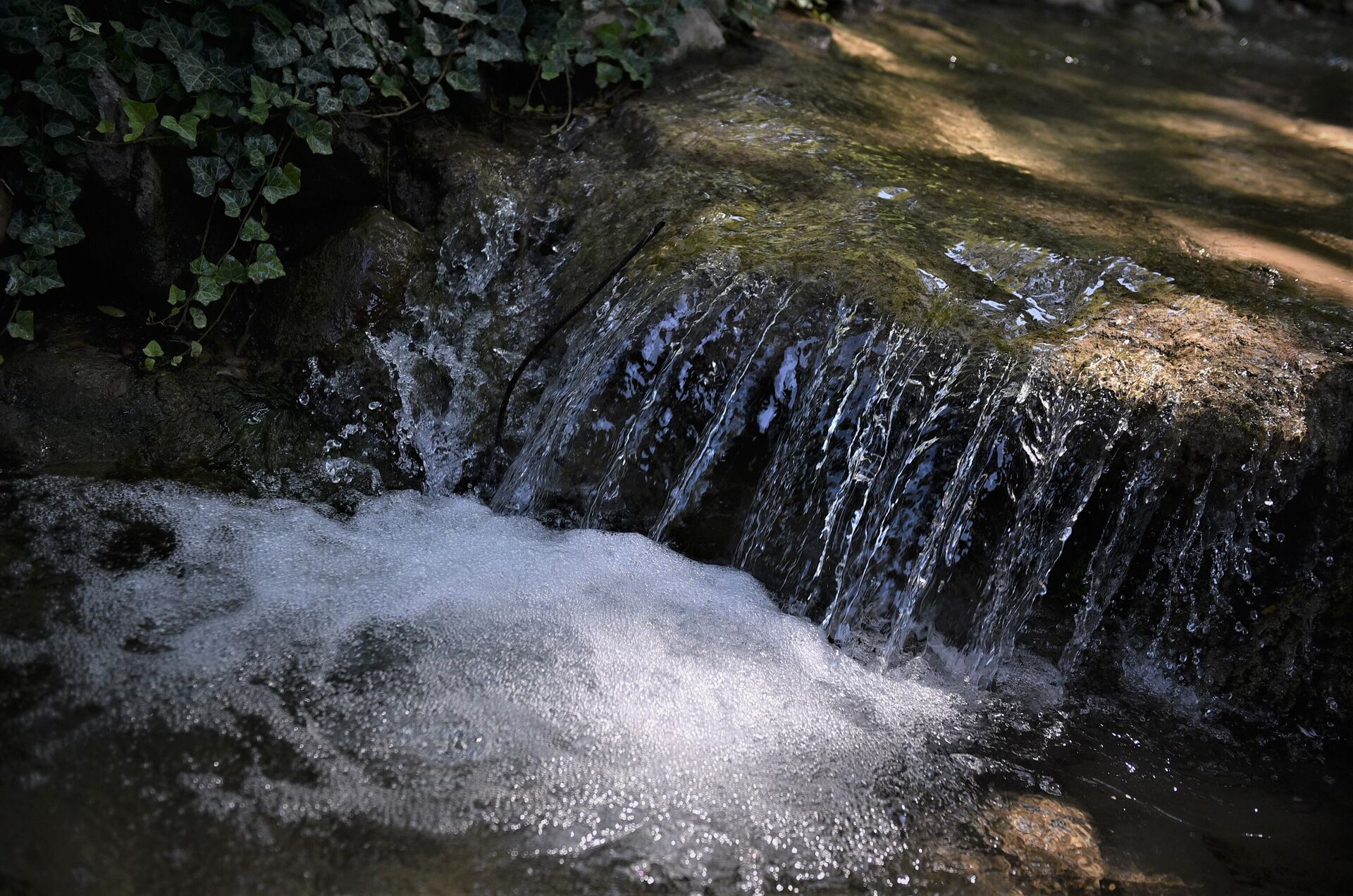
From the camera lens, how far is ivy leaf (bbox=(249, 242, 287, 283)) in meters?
2.94

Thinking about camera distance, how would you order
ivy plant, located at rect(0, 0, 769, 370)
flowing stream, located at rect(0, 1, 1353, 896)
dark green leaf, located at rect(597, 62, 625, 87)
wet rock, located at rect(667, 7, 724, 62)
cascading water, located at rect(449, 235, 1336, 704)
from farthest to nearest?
wet rock, located at rect(667, 7, 724, 62) < dark green leaf, located at rect(597, 62, 625, 87) < ivy plant, located at rect(0, 0, 769, 370) < cascading water, located at rect(449, 235, 1336, 704) < flowing stream, located at rect(0, 1, 1353, 896)

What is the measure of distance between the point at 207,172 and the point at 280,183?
202 mm

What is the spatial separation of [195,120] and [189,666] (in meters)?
1.62

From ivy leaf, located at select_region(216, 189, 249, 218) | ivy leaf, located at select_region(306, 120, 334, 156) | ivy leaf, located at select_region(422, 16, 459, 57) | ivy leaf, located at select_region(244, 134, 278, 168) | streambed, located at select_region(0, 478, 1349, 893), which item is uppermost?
ivy leaf, located at select_region(422, 16, 459, 57)

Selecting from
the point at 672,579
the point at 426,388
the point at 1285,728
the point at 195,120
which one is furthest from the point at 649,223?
the point at 1285,728

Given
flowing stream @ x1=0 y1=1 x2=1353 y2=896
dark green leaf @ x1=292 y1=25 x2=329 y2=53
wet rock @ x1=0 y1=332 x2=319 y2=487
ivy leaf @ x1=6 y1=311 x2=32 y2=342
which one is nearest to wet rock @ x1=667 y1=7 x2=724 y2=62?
flowing stream @ x1=0 y1=1 x2=1353 y2=896

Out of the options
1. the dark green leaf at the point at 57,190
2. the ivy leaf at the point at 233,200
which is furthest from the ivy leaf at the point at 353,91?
the dark green leaf at the point at 57,190

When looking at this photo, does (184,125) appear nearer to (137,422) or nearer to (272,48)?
(272,48)

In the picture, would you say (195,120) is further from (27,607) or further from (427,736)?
(427,736)

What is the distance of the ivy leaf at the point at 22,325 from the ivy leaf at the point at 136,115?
0.57 metres

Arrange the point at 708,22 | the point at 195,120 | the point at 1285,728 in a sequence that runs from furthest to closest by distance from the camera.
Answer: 1. the point at 708,22
2. the point at 195,120
3. the point at 1285,728

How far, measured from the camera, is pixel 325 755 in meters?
1.92

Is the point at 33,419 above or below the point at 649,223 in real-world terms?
below

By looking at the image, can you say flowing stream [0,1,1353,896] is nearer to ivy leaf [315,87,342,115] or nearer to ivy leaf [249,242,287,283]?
ivy leaf [249,242,287,283]
